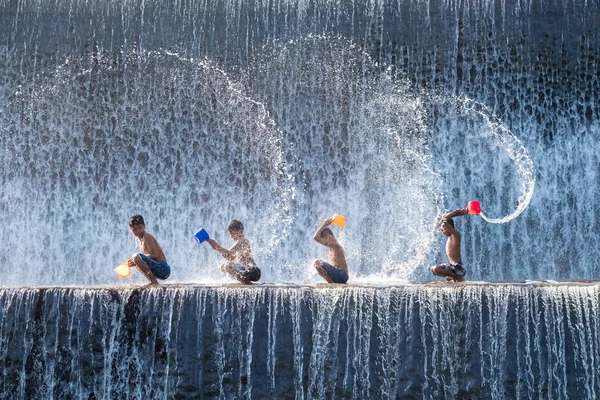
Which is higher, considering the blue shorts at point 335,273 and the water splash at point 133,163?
the water splash at point 133,163

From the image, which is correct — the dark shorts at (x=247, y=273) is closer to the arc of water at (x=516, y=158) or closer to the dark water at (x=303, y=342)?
the dark water at (x=303, y=342)

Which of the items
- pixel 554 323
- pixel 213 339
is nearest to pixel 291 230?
pixel 213 339

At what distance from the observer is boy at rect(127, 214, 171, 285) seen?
11.0 meters

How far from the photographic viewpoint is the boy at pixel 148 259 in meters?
11.0

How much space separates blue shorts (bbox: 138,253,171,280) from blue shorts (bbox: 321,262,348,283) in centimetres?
159

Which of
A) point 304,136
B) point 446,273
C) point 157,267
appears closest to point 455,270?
point 446,273

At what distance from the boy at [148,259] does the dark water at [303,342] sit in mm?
738

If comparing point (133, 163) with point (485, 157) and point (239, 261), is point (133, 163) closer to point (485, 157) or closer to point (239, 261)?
point (239, 261)

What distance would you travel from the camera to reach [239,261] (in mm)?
11508

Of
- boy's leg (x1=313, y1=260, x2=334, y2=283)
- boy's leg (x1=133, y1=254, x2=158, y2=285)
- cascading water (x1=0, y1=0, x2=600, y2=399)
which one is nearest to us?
boy's leg (x1=133, y1=254, x2=158, y2=285)

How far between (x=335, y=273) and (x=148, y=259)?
187cm

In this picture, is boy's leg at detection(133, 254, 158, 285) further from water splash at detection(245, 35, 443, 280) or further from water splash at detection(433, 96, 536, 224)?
water splash at detection(433, 96, 536, 224)

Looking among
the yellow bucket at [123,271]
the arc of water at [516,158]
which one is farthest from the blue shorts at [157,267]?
the arc of water at [516,158]

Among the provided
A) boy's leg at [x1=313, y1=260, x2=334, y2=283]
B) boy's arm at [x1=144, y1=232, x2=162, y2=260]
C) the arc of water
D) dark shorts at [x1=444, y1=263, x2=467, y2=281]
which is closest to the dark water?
boy's arm at [x1=144, y1=232, x2=162, y2=260]
